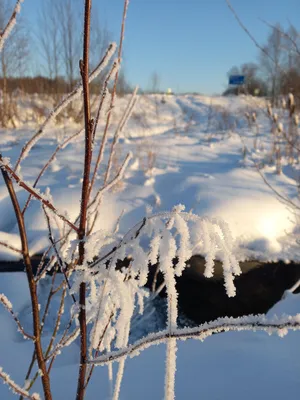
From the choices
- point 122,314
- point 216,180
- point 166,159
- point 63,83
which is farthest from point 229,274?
point 63,83

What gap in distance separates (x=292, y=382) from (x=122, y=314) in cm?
87

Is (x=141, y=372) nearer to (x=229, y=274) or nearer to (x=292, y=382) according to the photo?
(x=292, y=382)

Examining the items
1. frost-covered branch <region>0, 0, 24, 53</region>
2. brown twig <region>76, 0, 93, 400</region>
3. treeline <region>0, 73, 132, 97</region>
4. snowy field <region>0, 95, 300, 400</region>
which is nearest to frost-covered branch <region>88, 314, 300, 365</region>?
brown twig <region>76, 0, 93, 400</region>

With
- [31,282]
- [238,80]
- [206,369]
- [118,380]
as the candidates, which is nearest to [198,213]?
[238,80]

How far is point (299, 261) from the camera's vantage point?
117 inches

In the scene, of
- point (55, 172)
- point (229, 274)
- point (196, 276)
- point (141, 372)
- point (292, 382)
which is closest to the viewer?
point (229, 274)

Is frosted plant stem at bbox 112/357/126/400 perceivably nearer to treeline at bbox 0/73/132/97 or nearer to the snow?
the snow

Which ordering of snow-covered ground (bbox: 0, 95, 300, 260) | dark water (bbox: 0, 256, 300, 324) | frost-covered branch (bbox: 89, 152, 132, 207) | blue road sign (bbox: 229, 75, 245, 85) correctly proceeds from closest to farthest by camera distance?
frost-covered branch (bbox: 89, 152, 132, 207)
dark water (bbox: 0, 256, 300, 324)
blue road sign (bbox: 229, 75, 245, 85)
snow-covered ground (bbox: 0, 95, 300, 260)

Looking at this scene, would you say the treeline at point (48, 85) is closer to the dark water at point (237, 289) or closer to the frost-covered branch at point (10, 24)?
the dark water at point (237, 289)

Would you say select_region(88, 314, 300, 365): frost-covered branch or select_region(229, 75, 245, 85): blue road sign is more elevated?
select_region(229, 75, 245, 85): blue road sign

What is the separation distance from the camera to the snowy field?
1.12 meters

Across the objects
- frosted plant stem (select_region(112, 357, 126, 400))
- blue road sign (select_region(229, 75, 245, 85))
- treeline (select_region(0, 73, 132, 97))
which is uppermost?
treeline (select_region(0, 73, 132, 97))

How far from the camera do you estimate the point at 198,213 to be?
3232mm

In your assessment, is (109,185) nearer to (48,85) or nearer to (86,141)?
(86,141)
